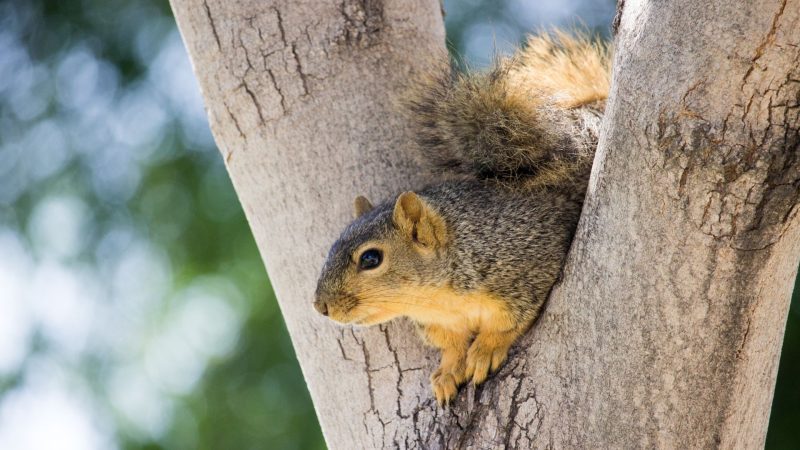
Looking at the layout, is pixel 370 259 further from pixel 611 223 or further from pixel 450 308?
pixel 611 223

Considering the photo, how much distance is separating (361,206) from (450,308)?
10.8 inches

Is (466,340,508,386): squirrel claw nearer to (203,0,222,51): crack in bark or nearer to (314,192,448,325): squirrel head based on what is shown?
(314,192,448,325): squirrel head

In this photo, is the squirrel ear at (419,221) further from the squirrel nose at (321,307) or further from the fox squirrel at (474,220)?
the squirrel nose at (321,307)

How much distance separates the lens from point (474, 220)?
6.15 feet

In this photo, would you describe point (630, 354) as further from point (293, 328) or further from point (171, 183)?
point (171, 183)

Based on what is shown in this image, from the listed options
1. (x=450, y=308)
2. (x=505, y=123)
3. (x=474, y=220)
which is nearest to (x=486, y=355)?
(x=450, y=308)

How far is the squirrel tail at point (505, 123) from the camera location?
6.04 ft

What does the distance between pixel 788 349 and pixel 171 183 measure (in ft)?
7.25

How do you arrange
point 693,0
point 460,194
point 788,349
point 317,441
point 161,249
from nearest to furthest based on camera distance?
1. point 693,0
2. point 460,194
3. point 788,349
4. point 317,441
5. point 161,249

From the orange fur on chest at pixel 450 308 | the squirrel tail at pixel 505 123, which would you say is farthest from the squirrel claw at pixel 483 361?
the squirrel tail at pixel 505 123

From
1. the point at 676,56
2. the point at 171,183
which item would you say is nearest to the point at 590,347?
the point at 676,56

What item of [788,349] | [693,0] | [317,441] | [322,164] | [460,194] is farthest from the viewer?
[317,441]

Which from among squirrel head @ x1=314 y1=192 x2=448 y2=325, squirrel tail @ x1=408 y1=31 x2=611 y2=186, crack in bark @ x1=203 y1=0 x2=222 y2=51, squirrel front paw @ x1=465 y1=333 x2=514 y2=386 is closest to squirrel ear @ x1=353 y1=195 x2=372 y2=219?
squirrel head @ x1=314 y1=192 x2=448 y2=325

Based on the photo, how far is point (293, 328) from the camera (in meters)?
1.81
